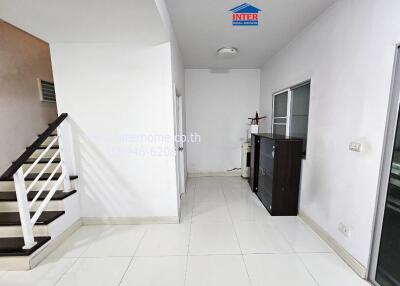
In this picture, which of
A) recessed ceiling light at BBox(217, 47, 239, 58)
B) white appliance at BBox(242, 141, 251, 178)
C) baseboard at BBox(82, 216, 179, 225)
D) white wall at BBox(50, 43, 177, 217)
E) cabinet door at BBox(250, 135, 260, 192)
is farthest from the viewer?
white appliance at BBox(242, 141, 251, 178)

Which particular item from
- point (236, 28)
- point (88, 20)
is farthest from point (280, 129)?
point (88, 20)

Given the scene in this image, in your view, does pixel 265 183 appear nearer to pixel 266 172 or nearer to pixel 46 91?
pixel 266 172

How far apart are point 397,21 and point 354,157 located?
1084 mm

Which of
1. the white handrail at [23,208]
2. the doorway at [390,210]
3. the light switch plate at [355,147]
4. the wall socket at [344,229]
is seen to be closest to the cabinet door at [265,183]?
the wall socket at [344,229]

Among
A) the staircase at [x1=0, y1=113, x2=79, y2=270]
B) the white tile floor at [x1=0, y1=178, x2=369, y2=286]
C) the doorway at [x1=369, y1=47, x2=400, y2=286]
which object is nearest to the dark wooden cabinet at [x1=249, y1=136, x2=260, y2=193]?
the white tile floor at [x1=0, y1=178, x2=369, y2=286]

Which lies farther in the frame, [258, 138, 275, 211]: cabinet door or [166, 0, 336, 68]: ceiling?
[258, 138, 275, 211]: cabinet door

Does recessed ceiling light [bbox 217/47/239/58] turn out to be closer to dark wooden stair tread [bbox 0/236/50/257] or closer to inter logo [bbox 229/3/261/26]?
inter logo [bbox 229/3/261/26]

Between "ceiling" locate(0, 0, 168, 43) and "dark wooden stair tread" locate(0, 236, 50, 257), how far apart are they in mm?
2185

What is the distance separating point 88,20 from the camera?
1705 mm

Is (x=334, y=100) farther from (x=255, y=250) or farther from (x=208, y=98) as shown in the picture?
(x=208, y=98)

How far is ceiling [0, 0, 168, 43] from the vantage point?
146cm

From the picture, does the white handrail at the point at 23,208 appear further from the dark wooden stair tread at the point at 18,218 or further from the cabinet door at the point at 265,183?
the cabinet door at the point at 265,183

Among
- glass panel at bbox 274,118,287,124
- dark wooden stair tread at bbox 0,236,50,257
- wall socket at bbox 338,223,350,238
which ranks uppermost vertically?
glass panel at bbox 274,118,287,124

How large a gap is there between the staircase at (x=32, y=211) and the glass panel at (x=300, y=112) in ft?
10.8
